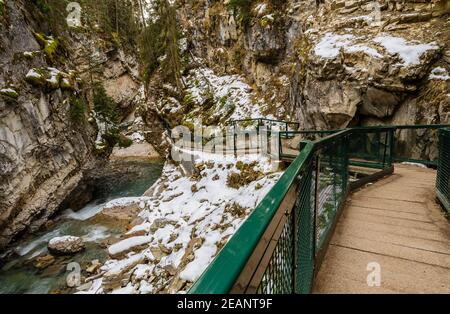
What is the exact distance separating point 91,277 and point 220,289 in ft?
38.9

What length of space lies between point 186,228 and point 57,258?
718 cm

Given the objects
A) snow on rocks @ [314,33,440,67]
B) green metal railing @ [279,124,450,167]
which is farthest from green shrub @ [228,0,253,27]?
green metal railing @ [279,124,450,167]

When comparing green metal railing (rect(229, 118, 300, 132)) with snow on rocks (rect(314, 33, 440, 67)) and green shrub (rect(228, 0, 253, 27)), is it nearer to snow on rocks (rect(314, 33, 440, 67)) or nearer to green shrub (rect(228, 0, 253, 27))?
snow on rocks (rect(314, 33, 440, 67))

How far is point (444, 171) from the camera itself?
4.10 m

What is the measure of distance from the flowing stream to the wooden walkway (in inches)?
445

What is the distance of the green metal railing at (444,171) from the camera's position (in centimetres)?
390

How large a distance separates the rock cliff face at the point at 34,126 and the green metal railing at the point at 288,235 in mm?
15039

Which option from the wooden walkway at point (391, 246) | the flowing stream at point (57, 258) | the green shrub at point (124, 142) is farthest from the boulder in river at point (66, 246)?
the green shrub at point (124, 142)

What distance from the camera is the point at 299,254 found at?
6.77 feet

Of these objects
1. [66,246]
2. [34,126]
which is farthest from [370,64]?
[34,126]

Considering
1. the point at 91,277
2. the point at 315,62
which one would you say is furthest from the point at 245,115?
the point at 91,277

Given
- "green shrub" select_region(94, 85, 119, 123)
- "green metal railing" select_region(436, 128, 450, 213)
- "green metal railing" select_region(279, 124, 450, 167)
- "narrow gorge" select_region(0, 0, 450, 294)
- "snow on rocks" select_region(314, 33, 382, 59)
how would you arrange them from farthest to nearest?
1. "green shrub" select_region(94, 85, 119, 123)
2. "snow on rocks" select_region(314, 33, 382, 59)
3. "narrow gorge" select_region(0, 0, 450, 294)
4. "green metal railing" select_region(279, 124, 450, 167)
5. "green metal railing" select_region(436, 128, 450, 213)

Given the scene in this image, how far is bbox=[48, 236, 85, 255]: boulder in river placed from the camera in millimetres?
12266

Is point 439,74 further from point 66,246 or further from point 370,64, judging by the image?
point 66,246
